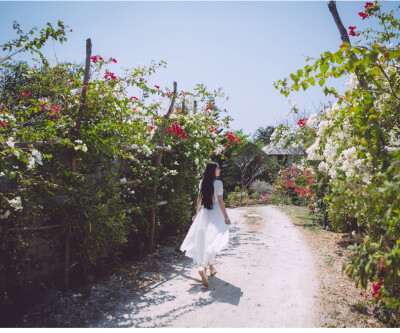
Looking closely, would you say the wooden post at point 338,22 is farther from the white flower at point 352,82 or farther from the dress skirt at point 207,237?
the dress skirt at point 207,237

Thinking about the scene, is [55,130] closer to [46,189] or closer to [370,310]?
[46,189]

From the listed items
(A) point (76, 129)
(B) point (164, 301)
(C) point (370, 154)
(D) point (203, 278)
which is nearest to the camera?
(C) point (370, 154)

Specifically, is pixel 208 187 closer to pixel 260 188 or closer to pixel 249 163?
pixel 260 188

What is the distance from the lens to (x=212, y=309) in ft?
9.95

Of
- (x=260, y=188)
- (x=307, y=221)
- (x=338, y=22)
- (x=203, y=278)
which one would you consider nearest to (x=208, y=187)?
(x=203, y=278)

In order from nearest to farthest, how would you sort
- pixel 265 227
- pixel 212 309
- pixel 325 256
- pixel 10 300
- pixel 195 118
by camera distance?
pixel 10 300, pixel 212 309, pixel 325 256, pixel 195 118, pixel 265 227

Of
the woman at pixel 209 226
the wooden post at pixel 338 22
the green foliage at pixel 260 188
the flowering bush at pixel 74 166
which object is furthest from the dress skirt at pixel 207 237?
the green foliage at pixel 260 188

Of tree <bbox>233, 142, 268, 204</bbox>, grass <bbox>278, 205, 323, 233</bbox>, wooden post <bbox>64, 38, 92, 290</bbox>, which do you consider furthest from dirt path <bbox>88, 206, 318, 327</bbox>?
tree <bbox>233, 142, 268, 204</bbox>

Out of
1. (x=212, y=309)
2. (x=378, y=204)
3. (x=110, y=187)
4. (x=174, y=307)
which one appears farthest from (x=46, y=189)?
(x=378, y=204)

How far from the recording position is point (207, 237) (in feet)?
12.7

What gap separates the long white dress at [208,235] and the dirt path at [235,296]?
398mm

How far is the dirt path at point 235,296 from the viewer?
280 centimetres

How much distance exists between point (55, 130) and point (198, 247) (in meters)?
2.48

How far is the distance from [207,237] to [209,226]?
0.55ft
